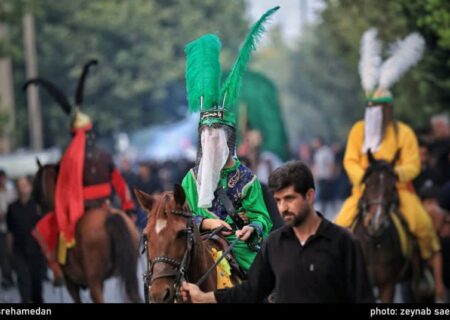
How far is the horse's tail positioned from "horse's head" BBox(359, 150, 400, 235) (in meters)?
2.53

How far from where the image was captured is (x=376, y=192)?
1427cm

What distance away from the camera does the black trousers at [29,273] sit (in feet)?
56.8

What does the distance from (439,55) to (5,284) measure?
25.3 ft

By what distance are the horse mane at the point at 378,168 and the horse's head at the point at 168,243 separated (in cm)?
608

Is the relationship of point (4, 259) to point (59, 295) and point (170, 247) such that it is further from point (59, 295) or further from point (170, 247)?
point (170, 247)

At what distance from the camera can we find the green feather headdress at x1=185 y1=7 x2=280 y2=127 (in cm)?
986

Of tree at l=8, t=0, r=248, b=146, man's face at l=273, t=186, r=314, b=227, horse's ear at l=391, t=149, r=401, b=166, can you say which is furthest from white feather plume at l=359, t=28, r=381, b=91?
tree at l=8, t=0, r=248, b=146

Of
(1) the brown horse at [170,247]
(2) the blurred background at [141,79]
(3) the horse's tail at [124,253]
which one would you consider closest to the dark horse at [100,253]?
(3) the horse's tail at [124,253]

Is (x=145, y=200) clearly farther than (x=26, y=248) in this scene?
No

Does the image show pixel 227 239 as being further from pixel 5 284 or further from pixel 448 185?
pixel 5 284

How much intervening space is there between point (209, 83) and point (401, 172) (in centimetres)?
501

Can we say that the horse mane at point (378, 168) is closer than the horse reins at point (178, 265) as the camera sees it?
No

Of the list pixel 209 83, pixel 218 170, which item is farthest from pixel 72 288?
pixel 218 170

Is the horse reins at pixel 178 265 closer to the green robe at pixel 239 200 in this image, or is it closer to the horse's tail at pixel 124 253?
the green robe at pixel 239 200
